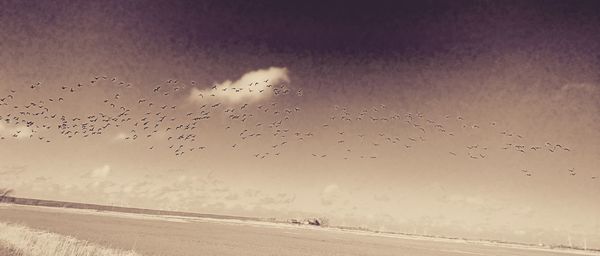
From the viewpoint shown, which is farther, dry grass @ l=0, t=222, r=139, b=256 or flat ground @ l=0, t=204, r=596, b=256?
flat ground @ l=0, t=204, r=596, b=256

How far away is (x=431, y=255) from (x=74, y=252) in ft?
80.4

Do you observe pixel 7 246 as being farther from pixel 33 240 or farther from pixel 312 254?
pixel 312 254

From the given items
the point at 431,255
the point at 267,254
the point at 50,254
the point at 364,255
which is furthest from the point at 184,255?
the point at 431,255

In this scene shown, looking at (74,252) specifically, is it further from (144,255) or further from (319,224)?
(319,224)

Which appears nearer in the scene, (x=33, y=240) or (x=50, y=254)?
(x=50, y=254)

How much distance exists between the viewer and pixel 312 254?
26.8m

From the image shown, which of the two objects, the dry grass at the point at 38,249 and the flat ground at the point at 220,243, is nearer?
the dry grass at the point at 38,249

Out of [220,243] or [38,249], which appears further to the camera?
[220,243]

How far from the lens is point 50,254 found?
16.7 meters

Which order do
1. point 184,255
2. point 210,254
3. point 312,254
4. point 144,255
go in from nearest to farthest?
1. point 144,255
2. point 184,255
3. point 210,254
4. point 312,254

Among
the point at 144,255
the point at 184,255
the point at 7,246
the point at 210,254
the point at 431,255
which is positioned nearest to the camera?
the point at 7,246

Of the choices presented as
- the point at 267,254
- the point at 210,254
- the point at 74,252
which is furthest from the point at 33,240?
the point at 267,254

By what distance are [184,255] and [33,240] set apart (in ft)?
24.5

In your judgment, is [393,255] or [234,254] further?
[393,255]
